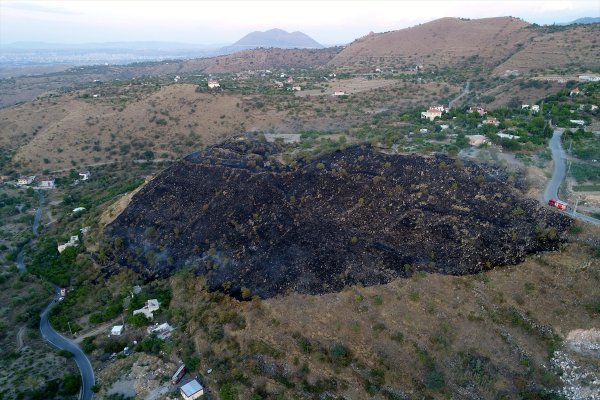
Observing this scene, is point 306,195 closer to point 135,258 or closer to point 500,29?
point 135,258

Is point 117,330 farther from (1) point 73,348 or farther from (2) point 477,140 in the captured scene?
(2) point 477,140

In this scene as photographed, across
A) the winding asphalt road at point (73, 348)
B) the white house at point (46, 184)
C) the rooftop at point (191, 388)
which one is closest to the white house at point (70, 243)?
the winding asphalt road at point (73, 348)

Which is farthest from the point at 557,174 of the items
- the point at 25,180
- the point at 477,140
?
the point at 25,180

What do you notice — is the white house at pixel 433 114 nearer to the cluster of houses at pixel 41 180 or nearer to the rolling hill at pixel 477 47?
the rolling hill at pixel 477 47

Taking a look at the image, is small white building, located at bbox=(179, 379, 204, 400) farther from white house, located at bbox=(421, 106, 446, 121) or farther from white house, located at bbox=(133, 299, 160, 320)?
white house, located at bbox=(421, 106, 446, 121)

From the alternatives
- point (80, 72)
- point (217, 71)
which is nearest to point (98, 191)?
point (217, 71)

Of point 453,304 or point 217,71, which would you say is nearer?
point 453,304
